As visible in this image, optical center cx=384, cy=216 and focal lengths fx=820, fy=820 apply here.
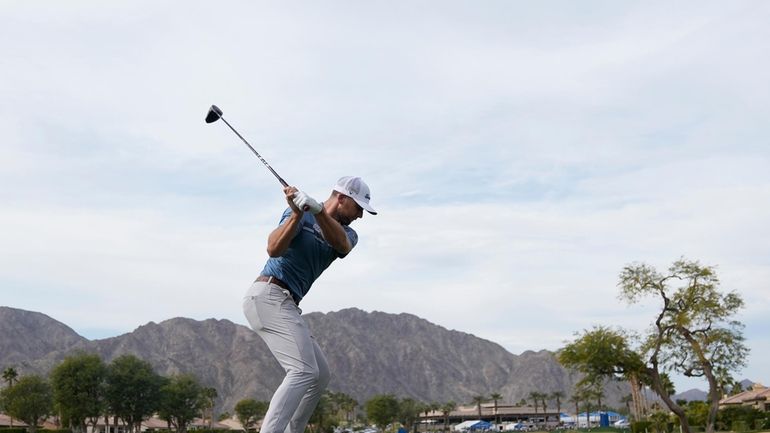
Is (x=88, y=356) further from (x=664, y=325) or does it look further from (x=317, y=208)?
(x=317, y=208)

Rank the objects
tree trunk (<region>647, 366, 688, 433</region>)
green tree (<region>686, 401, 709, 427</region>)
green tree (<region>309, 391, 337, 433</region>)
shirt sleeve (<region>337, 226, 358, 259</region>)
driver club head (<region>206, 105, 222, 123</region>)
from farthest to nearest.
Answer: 1. green tree (<region>309, 391, 337, 433</region>)
2. green tree (<region>686, 401, 709, 427</region>)
3. tree trunk (<region>647, 366, 688, 433</region>)
4. driver club head (<region>206, 105, 222, 123</region>)
5. shirt sleeve (<region>337, 226, 358, 259</region>)

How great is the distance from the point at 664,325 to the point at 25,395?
3543 inches

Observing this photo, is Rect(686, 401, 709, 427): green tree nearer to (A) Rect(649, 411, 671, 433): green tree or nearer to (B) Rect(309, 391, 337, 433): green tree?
(A) Rect(649, 411, 671, 433): green tree

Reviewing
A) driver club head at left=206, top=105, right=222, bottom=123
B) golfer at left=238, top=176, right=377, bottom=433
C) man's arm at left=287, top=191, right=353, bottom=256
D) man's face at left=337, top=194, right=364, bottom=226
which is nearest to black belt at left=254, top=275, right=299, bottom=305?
golfer at left=238, top=176, right=377, bottom=433

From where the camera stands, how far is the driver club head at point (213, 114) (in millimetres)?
7611

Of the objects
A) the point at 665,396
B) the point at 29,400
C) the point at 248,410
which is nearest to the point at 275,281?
the point at 665,396

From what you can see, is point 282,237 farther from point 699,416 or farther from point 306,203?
point 699,416

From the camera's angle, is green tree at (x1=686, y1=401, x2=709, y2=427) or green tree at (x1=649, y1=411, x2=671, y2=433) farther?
green tree at (x1=686, y1=401, x2=709, y2=427)

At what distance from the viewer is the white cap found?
256 inches

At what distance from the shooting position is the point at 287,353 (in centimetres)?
621

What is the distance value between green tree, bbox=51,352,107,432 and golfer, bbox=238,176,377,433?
97.3 meters

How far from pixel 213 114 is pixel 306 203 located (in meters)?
2.45

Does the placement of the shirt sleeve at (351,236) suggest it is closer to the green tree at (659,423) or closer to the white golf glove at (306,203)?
the white golf glove at (306,203)

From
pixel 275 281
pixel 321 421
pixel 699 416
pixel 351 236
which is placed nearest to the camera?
pixel 275 281
